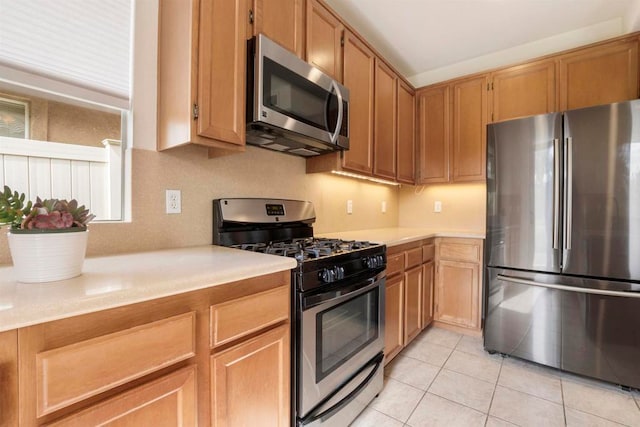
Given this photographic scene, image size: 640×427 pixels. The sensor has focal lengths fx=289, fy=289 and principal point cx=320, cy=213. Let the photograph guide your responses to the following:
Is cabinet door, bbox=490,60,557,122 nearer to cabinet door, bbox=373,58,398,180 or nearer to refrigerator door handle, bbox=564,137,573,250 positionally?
refrigerator door handle, bbox=564,137,573,250

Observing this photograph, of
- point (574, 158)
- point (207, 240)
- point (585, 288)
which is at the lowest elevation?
point (585, 288)

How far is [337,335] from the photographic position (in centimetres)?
140

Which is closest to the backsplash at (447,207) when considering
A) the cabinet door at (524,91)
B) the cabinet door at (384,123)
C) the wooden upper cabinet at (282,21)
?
the cabinet door at (524,91)

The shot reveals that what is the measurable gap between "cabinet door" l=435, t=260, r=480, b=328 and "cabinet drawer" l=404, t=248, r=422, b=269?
434 millimetres

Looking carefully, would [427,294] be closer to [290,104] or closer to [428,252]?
[428,252]

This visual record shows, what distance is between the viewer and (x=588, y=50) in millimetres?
2256

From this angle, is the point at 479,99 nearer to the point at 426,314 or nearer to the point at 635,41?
the point at 635,41

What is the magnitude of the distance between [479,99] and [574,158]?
113cm

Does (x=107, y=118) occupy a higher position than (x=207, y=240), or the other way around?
(x=107, y=118)

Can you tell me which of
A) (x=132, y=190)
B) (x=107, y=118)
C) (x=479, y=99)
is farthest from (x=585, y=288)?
(x=107, y=118)

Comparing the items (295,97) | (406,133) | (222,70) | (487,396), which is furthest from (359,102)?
(487,396)

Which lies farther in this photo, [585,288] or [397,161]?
[397,161]

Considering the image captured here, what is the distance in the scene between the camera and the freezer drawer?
1.74m

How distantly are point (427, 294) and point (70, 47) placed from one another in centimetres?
276
